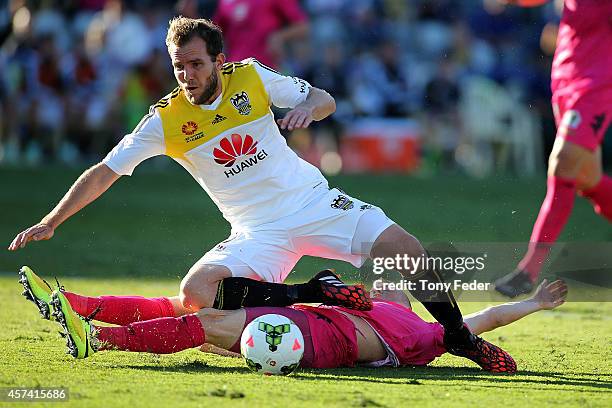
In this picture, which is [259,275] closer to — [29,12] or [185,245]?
[185,245]

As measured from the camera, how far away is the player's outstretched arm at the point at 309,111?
6.32m

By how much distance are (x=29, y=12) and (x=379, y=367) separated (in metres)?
15.2

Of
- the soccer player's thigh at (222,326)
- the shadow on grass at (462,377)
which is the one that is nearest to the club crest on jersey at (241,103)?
the soccer player's thigh at (222,326)

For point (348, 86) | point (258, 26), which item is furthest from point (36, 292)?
point (348, 86)

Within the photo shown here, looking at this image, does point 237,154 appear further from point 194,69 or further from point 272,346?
point 272,346

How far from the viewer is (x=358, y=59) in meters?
20.0

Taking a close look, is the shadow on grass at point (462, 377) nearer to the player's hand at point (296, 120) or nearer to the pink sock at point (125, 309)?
the pink sock at point (125, 309)

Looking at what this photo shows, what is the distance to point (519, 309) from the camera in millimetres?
6496

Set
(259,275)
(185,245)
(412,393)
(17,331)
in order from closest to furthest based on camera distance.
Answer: (412,393), (259,275), (17,331), (185,245)

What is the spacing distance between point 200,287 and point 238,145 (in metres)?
0.97

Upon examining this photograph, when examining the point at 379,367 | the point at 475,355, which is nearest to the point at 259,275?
the point at 379,367

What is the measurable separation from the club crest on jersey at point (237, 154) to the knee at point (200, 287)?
71cm

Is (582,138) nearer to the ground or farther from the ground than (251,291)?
farther from the ground

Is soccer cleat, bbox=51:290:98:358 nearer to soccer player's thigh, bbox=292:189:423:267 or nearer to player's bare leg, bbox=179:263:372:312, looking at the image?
player's bare leg, bbox=179:263:372:312
